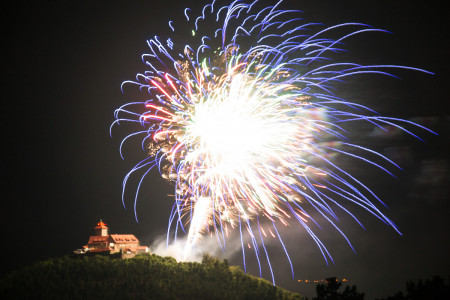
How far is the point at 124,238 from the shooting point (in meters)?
53.0

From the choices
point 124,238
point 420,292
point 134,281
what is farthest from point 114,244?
point 420,292

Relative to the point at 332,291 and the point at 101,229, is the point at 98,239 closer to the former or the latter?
the point at 101,229

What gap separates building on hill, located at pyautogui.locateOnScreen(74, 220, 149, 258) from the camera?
50.8 m

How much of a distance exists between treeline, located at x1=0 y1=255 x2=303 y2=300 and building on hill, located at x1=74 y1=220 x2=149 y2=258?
23.6ft

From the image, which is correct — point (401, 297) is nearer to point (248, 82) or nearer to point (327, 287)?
point (327, 287)

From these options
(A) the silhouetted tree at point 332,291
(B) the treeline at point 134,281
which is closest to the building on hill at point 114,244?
(B) the treeline at point 134,281

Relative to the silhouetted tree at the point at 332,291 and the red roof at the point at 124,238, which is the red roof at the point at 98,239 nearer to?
the red roof at the point at 124,238

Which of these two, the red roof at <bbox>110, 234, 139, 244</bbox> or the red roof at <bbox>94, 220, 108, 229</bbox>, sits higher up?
the red roof at <bbox>94, 220, 108, 229</bbox>

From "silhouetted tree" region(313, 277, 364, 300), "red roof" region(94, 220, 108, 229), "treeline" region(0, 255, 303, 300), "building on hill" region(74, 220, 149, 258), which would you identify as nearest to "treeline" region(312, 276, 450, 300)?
"silhouetted tree" region(313, 277, 364, 300)

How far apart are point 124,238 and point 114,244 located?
6.08 feet

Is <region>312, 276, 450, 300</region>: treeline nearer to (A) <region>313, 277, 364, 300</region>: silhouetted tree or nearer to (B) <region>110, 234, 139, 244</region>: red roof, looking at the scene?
(A) <region>313, 277, 364, 300</region>: silhouetted tree

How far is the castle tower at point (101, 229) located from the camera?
54594 millimetres

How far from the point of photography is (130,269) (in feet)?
133

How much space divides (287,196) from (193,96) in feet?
42.7
